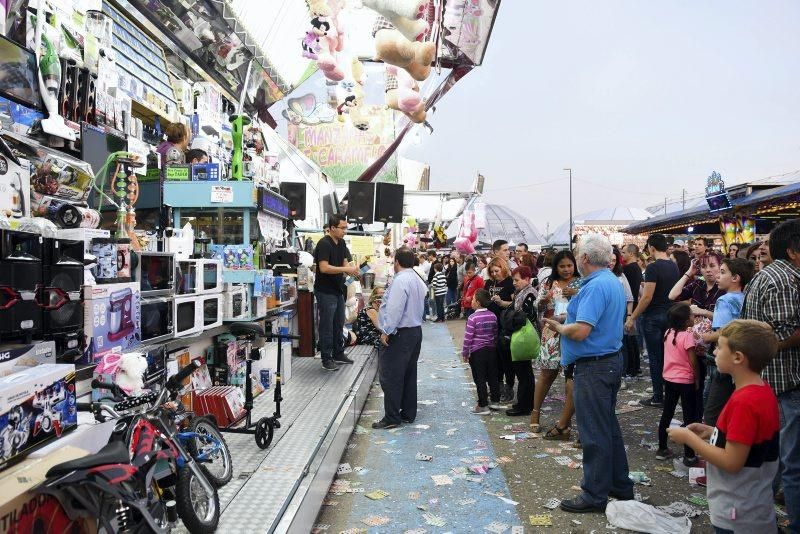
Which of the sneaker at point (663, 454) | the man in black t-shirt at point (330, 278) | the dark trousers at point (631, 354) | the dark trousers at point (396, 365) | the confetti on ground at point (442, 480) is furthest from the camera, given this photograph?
the dark trousers at point (631, 354)

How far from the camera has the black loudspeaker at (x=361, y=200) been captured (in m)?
14.5

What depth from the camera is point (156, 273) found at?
158 inches

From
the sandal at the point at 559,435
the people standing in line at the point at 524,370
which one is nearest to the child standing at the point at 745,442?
the sandal at the point at 559,435

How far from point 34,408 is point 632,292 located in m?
7.40

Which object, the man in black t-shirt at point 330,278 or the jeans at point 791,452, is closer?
the jeans at point 791,452

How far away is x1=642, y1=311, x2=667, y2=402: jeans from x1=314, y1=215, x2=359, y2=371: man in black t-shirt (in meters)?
3.64

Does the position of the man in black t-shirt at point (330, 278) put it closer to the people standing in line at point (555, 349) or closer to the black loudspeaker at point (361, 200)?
the people standing in line at point (555, 349)

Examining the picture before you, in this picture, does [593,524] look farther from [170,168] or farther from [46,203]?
[170,168]

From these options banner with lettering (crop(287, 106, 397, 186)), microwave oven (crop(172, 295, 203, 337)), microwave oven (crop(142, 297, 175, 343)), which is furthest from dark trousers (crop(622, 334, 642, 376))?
banner with lettering (crop(287, 106, 397, 186))

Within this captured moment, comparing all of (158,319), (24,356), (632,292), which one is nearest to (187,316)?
(158,319)

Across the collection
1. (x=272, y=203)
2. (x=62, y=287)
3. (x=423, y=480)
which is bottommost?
(x=423, y=480)

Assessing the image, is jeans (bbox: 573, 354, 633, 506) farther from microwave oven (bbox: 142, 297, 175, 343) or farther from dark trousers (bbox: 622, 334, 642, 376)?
dark trousers (bbox: 622, 334, 642, 376)

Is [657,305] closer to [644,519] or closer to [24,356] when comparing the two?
[644,519]

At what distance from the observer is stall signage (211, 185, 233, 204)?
5719 millimetres
